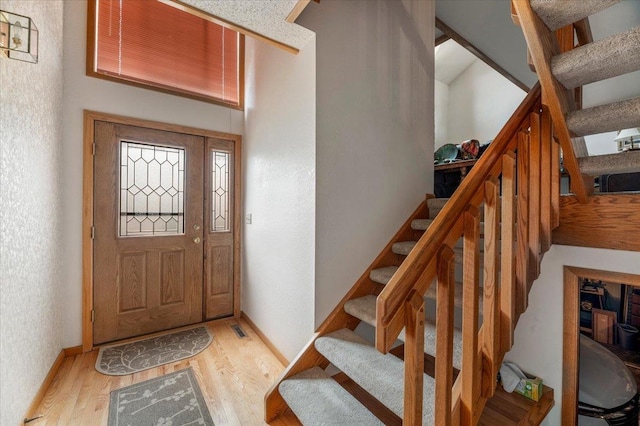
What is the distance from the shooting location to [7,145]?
1389 mm

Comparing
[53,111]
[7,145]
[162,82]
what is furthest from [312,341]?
[162,82]

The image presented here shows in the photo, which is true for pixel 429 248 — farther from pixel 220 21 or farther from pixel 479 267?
pixel 220 21

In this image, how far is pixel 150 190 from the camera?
8.62ft

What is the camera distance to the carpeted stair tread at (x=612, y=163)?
1204mm

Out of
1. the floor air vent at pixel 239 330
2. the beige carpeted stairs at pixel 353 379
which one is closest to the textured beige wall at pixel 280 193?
the floor air vent at pixel 239 330

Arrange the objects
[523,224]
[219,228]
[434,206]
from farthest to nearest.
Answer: [219,228] < [434,206] < [523,224]

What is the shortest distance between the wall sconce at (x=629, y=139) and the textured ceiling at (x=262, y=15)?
124 inches

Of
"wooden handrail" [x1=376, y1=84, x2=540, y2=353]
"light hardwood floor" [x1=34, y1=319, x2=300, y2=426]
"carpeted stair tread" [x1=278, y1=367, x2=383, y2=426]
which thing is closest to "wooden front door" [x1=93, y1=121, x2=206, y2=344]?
"light hardwood floor" [x1=34, y1=319, x2=300, y2=426]

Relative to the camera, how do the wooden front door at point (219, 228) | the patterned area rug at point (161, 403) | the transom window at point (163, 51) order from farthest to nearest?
the wooden front door at point (219, 228) < the transom window at point (163, 51) < the patterned area rug at point (161, 403)

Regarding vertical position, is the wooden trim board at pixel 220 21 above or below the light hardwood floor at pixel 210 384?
above

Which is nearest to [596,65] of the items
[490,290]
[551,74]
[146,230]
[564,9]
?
[551,74]

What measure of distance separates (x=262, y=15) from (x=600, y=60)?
1.69 meters

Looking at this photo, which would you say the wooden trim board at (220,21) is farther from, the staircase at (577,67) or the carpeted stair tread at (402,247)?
the carpeted stair tread at (402,247)

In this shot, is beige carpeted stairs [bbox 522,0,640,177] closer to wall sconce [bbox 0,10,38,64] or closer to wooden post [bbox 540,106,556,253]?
wooden post [bbox 540,106,556,253]
